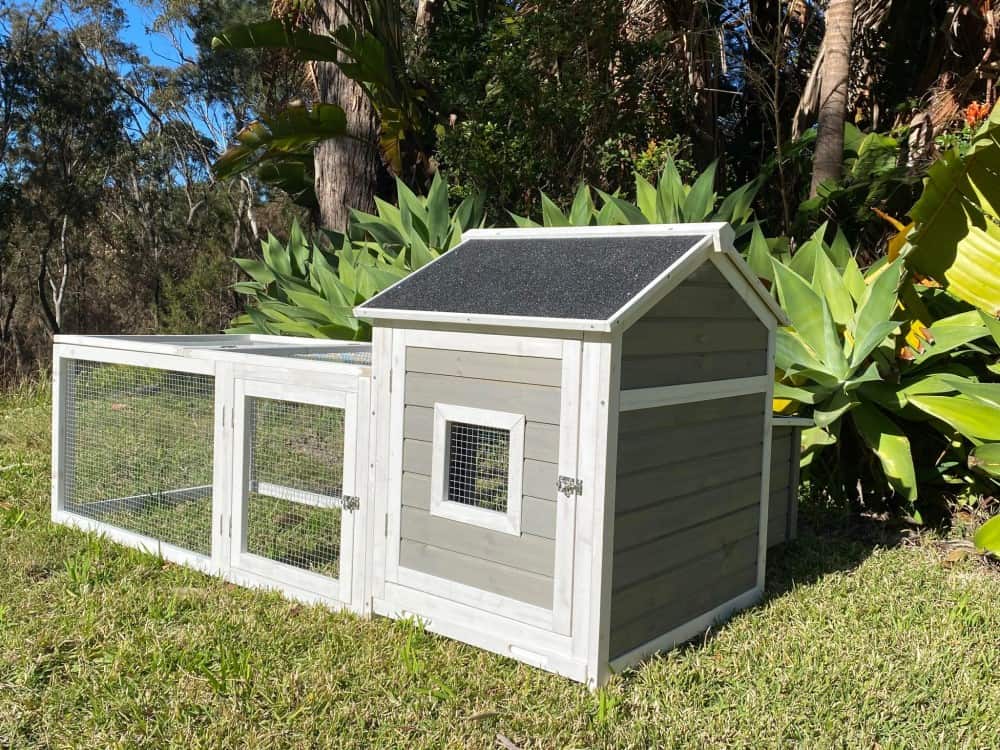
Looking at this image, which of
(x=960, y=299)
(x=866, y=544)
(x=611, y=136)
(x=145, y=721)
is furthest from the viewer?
(x=611, y=136)

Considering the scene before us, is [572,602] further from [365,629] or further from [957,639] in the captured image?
[957,639]

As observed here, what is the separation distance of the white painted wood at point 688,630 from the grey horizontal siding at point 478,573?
0.35 meters

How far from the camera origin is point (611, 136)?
959 cm

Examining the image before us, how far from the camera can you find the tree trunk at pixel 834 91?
7.20 meters

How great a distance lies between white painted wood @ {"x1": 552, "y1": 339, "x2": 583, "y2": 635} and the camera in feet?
10.4

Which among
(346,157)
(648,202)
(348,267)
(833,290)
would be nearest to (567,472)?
(833,290)

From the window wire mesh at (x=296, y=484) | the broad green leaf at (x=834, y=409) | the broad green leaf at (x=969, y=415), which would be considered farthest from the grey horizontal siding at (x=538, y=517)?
the broad green leaf at (x=969, y=415)

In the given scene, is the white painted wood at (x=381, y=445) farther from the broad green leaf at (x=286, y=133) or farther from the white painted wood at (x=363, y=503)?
the broad green leaf at (x=286, y=133)

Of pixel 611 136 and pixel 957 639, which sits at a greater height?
pixel 611 136

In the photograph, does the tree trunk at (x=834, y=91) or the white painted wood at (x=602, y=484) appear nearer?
the white painted wood at (x=602, y=484)

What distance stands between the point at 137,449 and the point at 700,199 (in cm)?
373

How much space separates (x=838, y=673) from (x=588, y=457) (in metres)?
1.20

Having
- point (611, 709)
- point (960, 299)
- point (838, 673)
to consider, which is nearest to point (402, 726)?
point (611, 709)

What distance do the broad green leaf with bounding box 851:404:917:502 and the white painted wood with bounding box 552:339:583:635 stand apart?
2.26m
